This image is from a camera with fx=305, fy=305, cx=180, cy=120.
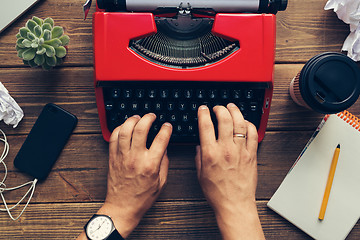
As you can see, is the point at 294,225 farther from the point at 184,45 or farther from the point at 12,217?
the point at 12,217

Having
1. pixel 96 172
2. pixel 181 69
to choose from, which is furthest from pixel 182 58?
pixel 96 172

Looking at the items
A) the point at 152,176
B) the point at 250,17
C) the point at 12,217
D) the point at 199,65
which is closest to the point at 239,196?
the point at 152,176

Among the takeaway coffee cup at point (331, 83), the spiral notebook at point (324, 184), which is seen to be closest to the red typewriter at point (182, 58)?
the takeaway coffee cup at point (331, 83)

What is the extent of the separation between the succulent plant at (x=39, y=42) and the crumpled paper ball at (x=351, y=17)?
0.82 meters

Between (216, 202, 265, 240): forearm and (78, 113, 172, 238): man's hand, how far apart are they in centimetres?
21

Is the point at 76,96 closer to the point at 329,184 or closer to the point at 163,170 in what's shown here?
the point at 163,170

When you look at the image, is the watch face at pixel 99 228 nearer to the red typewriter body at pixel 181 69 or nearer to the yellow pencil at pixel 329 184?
the red typewriter body at pixel 181 69

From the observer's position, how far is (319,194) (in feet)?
3.14

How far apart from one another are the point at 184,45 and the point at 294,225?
665mm

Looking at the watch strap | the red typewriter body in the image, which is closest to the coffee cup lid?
the red typewriter body

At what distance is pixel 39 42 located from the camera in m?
0.82

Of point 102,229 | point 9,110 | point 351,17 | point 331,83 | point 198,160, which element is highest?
point 351,17

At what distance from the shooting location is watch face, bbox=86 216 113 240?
0.85 metres

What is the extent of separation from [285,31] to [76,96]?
0.71 m
